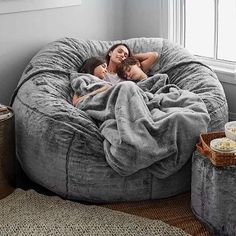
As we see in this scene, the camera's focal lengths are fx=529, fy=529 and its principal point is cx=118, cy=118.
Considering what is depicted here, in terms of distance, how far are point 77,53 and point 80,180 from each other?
1001 millimetres

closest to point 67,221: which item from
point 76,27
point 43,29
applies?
point 43,29

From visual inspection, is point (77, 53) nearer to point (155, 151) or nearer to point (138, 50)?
point (138, 50)

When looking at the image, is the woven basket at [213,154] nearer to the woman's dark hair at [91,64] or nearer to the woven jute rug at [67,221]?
the woven jute rug at [67,221]

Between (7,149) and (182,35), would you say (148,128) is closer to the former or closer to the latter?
(7,149)

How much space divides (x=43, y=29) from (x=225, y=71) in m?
1.17

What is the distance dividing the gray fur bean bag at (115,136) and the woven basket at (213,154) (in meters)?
0.06

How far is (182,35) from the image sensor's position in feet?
11.9

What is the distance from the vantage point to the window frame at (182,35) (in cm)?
331

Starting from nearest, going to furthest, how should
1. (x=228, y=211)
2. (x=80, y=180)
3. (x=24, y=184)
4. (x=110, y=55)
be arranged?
(x=228, y=211)
(x=80, y=180)
(x=24, y=184)
(x=110, y=55)

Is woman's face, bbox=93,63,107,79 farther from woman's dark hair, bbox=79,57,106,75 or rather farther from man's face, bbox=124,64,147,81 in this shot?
man's face, bbox=124,64,147,81

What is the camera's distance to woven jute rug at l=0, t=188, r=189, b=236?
2256 millimetres

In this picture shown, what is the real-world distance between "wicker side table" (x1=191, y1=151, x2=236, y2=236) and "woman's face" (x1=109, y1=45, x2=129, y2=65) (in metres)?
0.96

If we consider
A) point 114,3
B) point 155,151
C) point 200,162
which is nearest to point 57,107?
point 155,151

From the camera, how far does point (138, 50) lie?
10.8 feet
